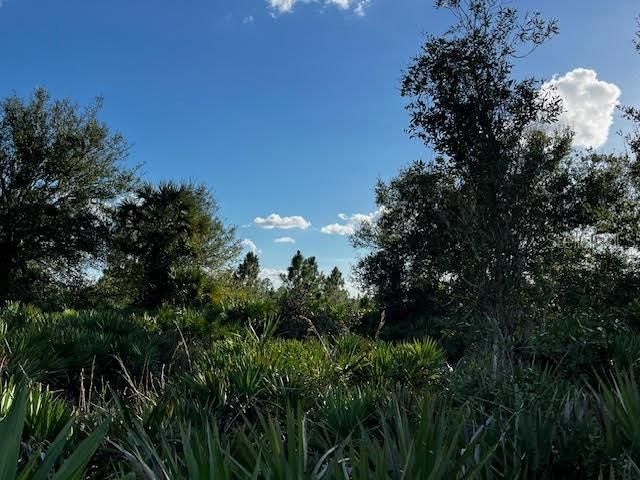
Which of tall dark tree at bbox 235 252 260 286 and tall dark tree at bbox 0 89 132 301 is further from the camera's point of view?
tall dark tree at bbox 235 252 260 286

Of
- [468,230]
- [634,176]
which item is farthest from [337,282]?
[468,230]

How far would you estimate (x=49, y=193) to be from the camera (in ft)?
75.3

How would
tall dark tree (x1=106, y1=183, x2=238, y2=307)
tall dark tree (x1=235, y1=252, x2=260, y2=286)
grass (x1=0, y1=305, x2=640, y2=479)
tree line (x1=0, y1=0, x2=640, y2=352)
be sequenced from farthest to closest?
1. tall dark tree (x1=235, y1=252, x2=260, y2=286)
2. tall dark tree (x1=106, y1=183, x2=238, y2=307)
3. tree line (x1=0, y1=0, x2=640, y2=352)
4. grass (x1=0, y1=305, x2=640, y2=479)

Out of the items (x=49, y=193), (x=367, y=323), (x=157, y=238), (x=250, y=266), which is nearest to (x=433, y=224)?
(x=367, y=323)

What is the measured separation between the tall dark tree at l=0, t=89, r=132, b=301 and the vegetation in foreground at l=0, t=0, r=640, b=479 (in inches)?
3.4

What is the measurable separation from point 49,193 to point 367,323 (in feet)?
49.2

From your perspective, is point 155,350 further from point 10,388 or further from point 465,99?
point 465,99

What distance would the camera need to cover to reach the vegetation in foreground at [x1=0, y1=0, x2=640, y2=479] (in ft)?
8.09

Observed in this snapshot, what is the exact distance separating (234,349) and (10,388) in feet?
12.7

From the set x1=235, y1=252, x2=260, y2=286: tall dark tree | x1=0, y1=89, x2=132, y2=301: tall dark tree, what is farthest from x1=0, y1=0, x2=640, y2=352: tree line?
x1=235, y1=252, x2=260, y2=286: tall dark tree

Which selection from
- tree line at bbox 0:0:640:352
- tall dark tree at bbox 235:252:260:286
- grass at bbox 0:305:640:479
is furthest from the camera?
tall dark tree at bbox 235:252:260:286

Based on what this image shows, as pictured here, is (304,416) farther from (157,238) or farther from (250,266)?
(250,266)

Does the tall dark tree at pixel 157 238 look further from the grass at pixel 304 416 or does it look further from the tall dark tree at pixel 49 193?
the grass at pixel 304 416

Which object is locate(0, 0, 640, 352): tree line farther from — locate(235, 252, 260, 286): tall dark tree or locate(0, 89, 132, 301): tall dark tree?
locate(235, 252, 260, 286): tall dark tree
